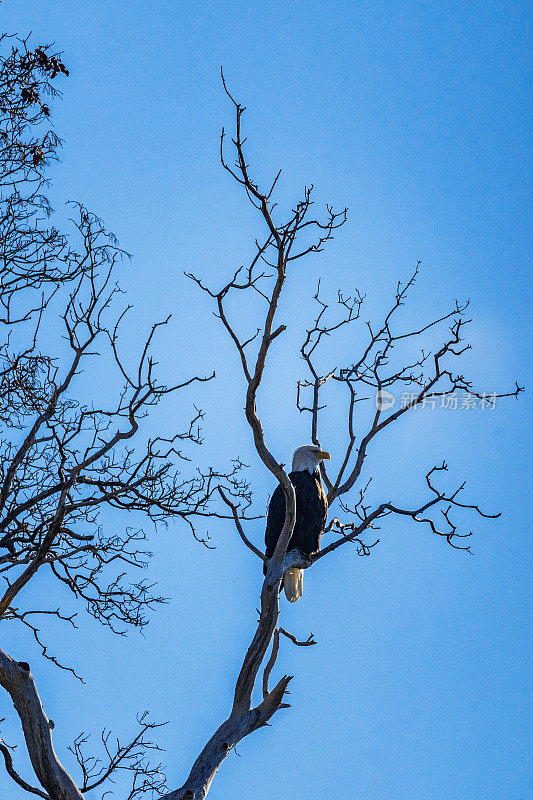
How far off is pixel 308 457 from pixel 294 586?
87 centimetres

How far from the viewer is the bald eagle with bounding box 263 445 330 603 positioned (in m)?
6.44

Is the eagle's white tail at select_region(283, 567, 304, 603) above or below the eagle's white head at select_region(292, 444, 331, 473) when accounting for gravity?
below

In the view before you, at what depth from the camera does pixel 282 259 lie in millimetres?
4934

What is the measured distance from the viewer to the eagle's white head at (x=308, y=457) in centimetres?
683

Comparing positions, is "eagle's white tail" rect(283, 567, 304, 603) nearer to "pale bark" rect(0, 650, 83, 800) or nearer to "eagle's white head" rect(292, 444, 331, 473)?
"eagle's white head" rect(292, 444, 331, 473)

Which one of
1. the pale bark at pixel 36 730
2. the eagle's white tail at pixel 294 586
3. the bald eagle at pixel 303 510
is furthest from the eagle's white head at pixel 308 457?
the pale bark at pixel 36 730

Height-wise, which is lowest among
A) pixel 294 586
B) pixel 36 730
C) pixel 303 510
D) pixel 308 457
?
pixel 36 730

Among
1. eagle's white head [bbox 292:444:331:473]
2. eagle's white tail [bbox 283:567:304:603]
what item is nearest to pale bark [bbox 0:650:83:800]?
eagle's white tail [bbox 283:567:304:603]

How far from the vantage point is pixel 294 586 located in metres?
6.70

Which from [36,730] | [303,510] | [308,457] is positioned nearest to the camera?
[36,730]

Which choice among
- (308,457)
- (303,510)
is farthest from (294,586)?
(308,457)

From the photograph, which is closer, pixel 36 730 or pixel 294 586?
pixel 36 730

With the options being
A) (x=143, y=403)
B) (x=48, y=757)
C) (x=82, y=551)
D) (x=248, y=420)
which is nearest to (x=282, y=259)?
(x=248, y=420)

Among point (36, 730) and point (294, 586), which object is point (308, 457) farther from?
point (36, 730)
